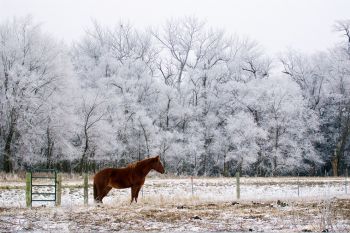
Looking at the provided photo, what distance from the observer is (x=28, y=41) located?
37.9 m

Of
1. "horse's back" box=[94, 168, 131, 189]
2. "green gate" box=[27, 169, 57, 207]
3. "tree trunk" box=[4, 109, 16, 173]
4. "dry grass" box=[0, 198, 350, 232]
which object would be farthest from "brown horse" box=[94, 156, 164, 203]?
"tree trunk" box=[4, 109, 16, 173]

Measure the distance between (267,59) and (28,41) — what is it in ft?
79.3

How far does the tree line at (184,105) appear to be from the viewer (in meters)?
38.2

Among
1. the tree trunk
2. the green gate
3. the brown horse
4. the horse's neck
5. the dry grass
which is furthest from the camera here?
the tree trunk

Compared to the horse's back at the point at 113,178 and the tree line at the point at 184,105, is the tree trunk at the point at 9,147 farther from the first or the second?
the horse's back at the point at 113,178

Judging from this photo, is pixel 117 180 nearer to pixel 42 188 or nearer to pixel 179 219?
pixel 179 219

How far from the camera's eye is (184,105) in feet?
154

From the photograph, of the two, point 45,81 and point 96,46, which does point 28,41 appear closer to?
point 45,81

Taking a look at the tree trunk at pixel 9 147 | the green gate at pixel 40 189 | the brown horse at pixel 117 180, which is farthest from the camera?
the tree trunk at pixel 9 147

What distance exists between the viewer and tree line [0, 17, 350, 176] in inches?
1505

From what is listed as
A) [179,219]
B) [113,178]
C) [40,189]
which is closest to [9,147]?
[40,189]

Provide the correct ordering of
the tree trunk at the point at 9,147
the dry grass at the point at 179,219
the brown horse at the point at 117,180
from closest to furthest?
the dry grass at the point at 179,219, the brown horse at the point at 117,180, the tree trunk at the point at 9,147

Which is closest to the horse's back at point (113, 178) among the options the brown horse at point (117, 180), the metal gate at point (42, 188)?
the brown horse at point (117, 180)

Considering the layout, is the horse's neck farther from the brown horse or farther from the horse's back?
the horse's back
